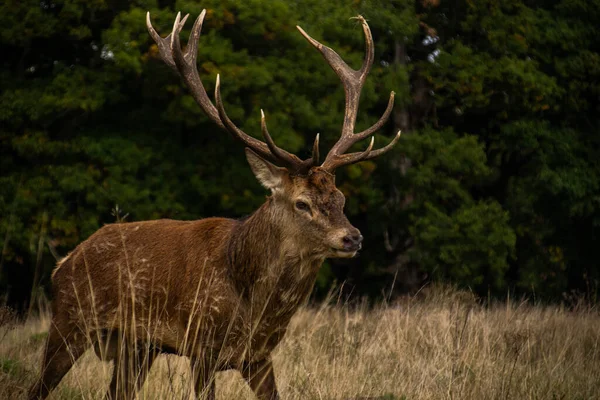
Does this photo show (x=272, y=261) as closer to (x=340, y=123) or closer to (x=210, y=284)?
(x=210, y=284)

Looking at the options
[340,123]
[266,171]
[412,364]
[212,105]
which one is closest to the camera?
[266,171]

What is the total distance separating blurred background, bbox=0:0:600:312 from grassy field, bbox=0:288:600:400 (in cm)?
551

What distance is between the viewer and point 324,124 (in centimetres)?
1533

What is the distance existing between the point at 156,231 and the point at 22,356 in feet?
5.51

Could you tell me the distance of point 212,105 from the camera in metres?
A: 5.90

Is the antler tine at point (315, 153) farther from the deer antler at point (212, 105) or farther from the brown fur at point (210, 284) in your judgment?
the brown fur at point (210, 284)

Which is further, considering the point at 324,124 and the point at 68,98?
the point at 324,124

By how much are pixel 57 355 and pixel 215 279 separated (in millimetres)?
1053

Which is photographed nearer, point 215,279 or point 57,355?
point 215,279

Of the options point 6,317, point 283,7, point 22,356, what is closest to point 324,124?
point 283,7

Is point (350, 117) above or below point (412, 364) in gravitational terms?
above

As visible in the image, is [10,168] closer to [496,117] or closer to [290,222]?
[496,117]

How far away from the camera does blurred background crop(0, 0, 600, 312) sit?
14.5 m

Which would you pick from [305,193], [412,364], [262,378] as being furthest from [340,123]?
[262,378]
